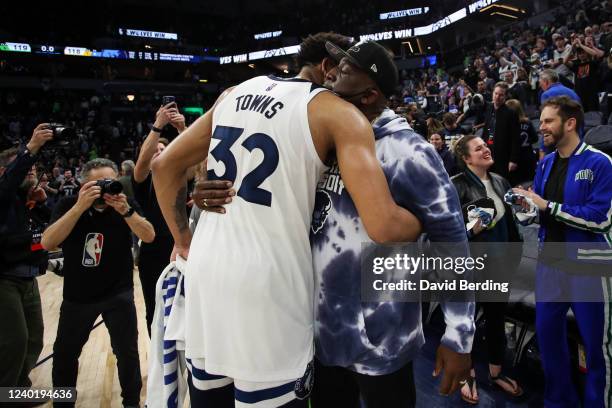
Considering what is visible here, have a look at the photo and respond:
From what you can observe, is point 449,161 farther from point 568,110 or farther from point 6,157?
point 6,157

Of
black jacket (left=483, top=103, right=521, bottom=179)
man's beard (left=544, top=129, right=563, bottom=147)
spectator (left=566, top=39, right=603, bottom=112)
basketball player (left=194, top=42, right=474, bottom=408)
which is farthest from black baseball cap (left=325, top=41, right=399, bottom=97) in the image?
spectator (left=566, top=39, right=603, bottom=112)

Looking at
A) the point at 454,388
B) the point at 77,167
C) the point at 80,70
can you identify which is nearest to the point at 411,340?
the point at 454,388

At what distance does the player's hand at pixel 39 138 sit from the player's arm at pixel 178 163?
1693 mm

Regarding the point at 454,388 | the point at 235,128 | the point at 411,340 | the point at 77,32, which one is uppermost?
the point at 77,32

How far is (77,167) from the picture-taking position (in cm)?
1650

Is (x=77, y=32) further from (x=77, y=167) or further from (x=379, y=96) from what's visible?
(x=379, y=96)

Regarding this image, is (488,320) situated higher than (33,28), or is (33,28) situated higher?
(33,28)

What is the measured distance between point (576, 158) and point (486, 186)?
625 millimetres

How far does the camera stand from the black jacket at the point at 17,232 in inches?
109

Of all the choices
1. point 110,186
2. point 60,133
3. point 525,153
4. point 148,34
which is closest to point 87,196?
point 110,186

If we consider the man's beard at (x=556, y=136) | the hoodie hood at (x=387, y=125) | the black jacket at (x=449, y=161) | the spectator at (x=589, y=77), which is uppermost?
the spectator at (x=589, y=77)

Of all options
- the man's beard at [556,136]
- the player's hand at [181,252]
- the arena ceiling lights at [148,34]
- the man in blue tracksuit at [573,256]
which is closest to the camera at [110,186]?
the player's hand at [181,252]

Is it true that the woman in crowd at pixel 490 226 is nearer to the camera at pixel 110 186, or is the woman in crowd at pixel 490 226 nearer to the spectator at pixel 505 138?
the spectator at pixel 505 138

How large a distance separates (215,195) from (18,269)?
93.4 inches
